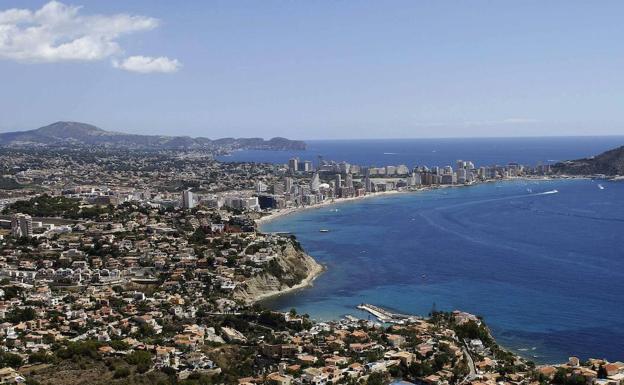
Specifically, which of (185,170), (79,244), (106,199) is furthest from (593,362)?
(185,170)

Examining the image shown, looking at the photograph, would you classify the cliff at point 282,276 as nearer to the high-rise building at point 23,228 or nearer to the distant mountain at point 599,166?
the high-rise building at point 23,228

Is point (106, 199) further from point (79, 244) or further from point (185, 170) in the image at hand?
point (185, 170)

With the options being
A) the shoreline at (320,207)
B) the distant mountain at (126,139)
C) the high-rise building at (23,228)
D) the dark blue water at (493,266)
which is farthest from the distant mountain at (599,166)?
the distant mountain at (126,139)

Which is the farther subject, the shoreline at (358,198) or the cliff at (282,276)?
the shoreline at (358,198)

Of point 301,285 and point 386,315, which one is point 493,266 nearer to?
point 301,285

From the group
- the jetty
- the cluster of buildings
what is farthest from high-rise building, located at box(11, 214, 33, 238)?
the cluster of buildings

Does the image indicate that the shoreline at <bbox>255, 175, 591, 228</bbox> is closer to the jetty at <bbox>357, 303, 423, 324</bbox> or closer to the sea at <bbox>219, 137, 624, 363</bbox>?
the sea at <bbox>219, 137, 624, 363</bbox>
